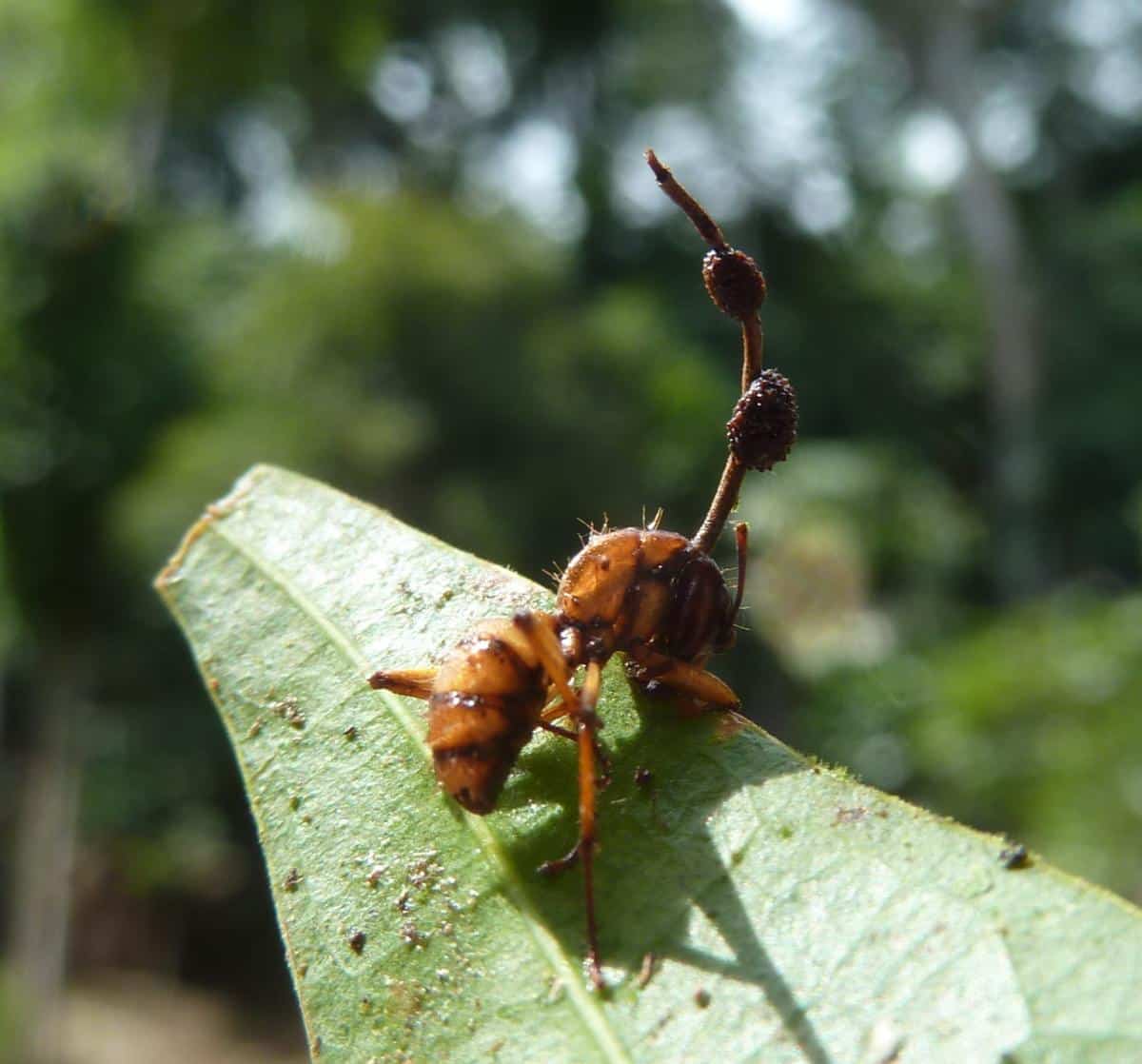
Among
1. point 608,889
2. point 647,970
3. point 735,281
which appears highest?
point 735,281

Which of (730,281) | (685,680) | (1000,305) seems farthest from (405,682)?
(1000,305)

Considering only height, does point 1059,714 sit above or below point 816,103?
below

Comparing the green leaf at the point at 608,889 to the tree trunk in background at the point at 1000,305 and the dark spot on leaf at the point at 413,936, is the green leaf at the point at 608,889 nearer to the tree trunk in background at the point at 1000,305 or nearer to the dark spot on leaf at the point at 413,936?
the dark spot on leaf at the point at 413,936

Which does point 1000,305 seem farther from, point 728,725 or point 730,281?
point 728,725

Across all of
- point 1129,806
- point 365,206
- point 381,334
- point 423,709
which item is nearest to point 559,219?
point 365,206

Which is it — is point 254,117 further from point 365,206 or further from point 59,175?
point 59,175

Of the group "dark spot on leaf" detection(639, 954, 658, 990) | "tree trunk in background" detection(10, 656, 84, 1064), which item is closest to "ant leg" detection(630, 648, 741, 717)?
"dark spot on leaf" detection(639, 954, 658, 990)
